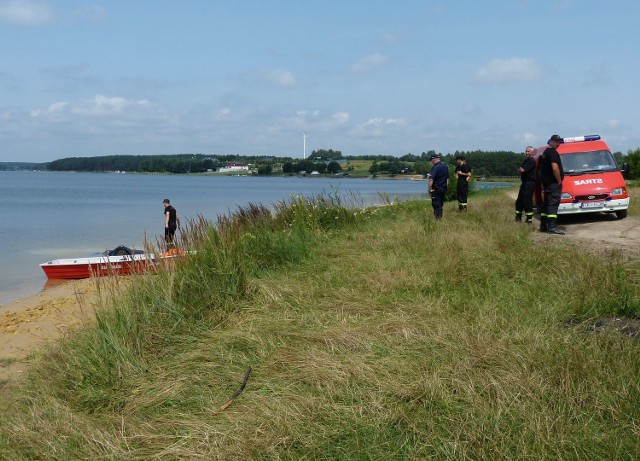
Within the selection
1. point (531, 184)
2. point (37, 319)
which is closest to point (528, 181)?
point (531, 184)

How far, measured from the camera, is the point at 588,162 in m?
15.3

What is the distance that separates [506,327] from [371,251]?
16.6ft

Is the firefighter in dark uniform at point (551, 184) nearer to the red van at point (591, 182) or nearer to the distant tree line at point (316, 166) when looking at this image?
the red van at point (591, 182)

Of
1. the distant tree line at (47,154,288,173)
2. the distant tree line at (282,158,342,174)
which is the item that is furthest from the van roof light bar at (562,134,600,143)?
the distant tree line at (47,154,288,173)

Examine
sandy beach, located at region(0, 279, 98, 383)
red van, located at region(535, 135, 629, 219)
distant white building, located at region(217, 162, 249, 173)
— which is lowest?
sandy beach, located at region(0, 279, 98, 383)

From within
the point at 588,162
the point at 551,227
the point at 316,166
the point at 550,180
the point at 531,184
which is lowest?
the point at 551,227

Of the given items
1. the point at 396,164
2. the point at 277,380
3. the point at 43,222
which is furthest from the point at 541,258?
the point at 396,164

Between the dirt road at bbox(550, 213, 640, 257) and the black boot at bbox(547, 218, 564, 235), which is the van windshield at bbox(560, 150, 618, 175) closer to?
the dirt road at bbox(550, 213, 640, 257)

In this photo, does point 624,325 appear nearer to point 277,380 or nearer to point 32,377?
point 277,380

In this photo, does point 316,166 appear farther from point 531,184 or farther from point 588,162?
point 531,184

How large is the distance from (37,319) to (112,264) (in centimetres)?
366

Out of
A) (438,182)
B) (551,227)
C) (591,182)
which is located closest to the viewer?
(551,227)

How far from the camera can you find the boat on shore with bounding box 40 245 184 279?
7.86 meters

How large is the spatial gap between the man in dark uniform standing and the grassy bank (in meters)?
6.28
